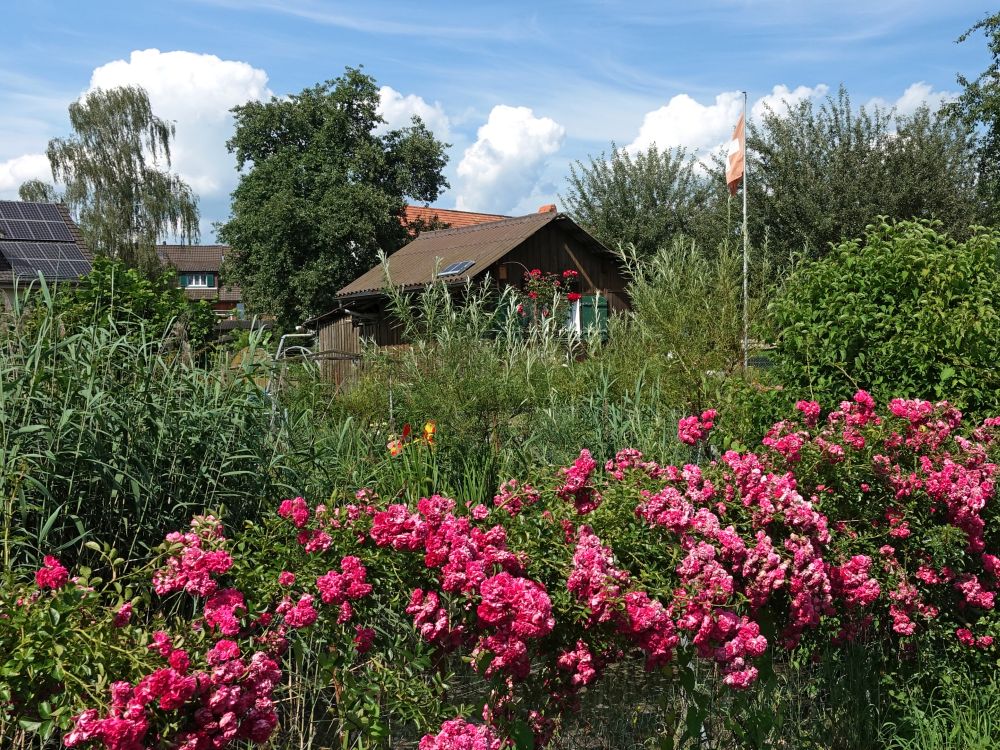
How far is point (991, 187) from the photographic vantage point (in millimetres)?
21953

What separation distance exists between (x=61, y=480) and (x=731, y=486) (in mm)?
2088

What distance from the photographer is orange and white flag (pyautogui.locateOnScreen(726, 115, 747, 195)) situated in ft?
26.6

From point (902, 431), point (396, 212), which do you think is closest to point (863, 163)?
point (396, 212)

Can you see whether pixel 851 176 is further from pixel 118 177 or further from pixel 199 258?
pixel 199 258

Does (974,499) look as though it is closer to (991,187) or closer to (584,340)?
(584,340)

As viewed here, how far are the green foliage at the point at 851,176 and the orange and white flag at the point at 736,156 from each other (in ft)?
48.7

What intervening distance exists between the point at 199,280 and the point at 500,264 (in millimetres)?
57842

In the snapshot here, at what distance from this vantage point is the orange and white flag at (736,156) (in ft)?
26.6

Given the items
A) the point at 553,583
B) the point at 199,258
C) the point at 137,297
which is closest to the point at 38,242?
the point at 137,297

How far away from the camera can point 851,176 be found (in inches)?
912

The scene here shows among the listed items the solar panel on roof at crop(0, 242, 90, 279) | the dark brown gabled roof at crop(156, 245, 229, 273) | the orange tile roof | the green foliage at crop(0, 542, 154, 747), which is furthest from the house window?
the green foliage at crop(0, 542, 154, 747)

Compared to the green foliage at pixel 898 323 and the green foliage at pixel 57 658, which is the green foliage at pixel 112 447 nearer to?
the green foliage at pixel 57 658

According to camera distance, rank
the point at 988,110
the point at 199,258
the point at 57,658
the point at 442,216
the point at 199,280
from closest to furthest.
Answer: the point at 57,658, the point at 988,110, the point at 442,216, the point at 199,280, the point at 199,258

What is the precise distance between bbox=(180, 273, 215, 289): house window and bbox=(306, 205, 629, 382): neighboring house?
50.4 metres
